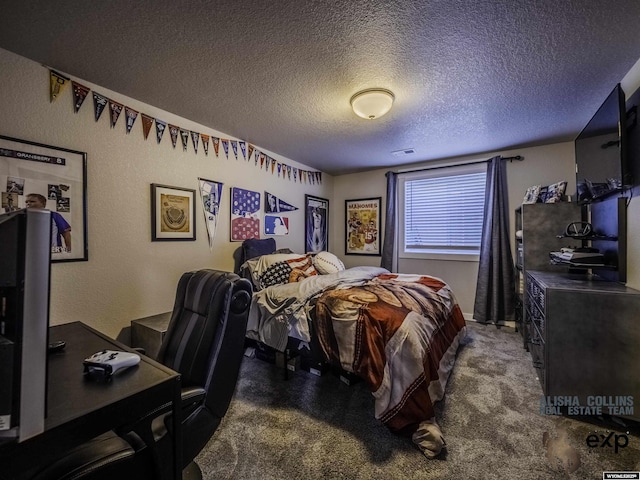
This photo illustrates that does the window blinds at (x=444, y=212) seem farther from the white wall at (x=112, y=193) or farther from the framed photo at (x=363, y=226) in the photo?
the white wall at (x=112, y=193)

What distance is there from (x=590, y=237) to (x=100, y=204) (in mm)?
3808

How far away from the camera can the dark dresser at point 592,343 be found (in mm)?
1744

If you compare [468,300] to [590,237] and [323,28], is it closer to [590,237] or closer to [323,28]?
[590,237]

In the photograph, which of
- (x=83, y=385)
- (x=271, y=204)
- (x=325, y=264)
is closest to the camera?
(x=83, y=385)

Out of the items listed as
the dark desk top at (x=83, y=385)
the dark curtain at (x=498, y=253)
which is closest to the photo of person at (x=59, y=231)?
the dark desk top at (x=83, y=385)

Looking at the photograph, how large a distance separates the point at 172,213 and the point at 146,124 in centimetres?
77

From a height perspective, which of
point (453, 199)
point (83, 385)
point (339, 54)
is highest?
point (339, 54)

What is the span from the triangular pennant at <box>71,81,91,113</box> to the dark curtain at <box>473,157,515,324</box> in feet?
13.8

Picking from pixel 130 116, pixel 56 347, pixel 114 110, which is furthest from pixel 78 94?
pixel 56 347

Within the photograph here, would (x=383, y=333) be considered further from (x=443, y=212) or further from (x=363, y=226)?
(x=363, y=226)

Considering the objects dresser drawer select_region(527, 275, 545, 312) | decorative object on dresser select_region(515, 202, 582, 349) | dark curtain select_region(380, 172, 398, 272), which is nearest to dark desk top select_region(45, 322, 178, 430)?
dresser drawer select_region(527, 275, 545, 312)

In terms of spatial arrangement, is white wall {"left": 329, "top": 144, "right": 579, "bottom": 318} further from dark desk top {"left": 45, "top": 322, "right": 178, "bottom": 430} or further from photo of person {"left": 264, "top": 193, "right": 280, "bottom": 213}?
dark desk top {"left": 45, "top": 322, "right": 178, "bottom": 430}

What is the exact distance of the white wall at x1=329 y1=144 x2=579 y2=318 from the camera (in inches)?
136

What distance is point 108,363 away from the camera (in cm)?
94
